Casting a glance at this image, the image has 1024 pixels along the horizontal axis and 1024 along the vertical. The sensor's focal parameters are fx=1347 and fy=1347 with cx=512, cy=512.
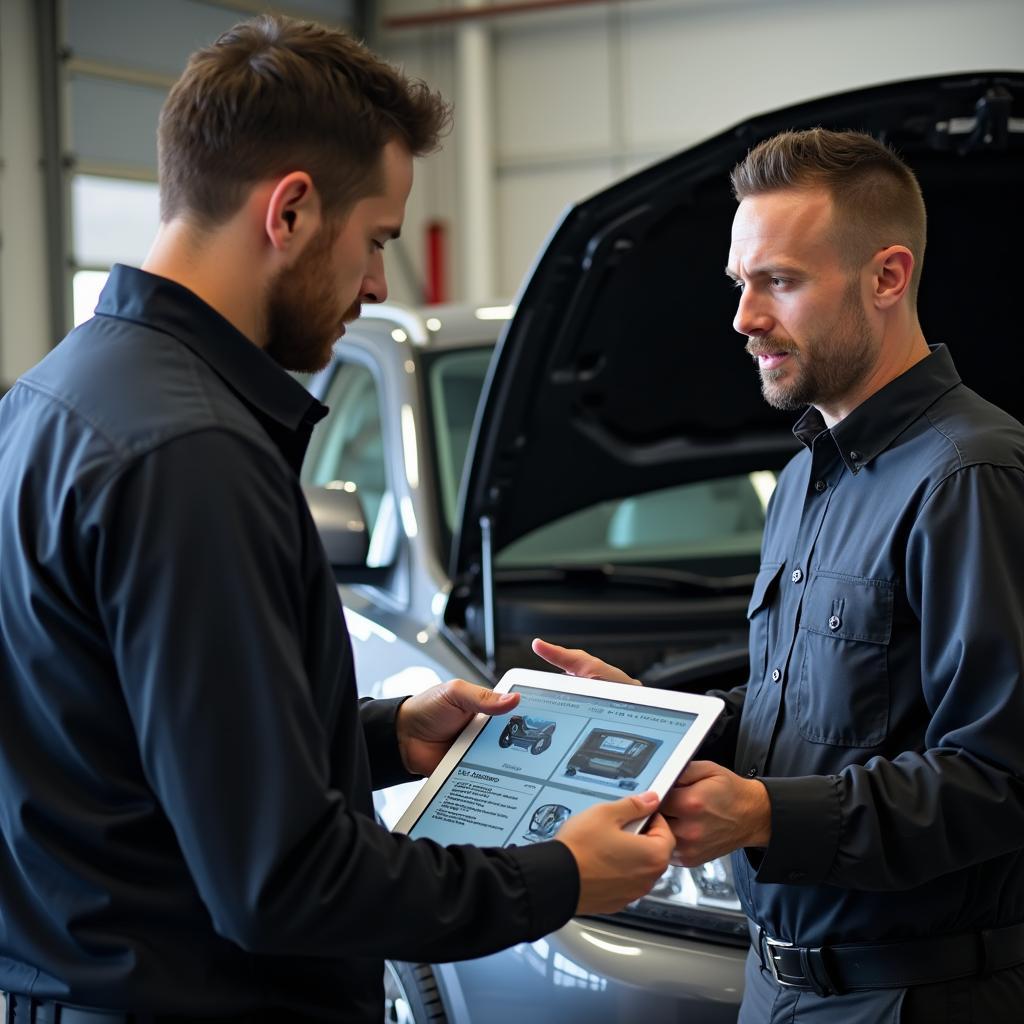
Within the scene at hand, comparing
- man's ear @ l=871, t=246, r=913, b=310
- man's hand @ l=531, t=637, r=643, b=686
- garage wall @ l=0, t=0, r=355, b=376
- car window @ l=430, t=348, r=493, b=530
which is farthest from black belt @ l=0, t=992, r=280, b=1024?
garage wall @ l=0, t=0, r=355, b=376

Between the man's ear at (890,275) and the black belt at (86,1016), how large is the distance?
3.57 ft

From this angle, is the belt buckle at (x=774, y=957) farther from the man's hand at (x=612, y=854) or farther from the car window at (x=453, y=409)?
the car window at (x=453, y=409)

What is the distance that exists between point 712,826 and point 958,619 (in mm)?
351

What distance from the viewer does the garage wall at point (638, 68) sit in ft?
31.7

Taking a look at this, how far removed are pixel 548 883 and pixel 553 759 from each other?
0.32 metres

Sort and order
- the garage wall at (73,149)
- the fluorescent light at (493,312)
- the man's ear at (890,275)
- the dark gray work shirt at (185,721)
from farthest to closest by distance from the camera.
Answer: the garage wall at (73,149) → the fluorescent light at (493,312) → the man's ear at (890,275) → the dark gray work shirt at (185,721)

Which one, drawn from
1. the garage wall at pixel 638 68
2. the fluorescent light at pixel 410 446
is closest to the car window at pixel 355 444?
the fluorescent light at pixel 410 446

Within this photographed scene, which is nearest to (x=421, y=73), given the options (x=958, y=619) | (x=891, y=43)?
(x=891, y=43)

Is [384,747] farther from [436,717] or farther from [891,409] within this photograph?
[891,409]

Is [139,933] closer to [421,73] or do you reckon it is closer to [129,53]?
[129,53]

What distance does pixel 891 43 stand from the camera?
32.0 ft

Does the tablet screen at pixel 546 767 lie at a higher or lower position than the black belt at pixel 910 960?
higher

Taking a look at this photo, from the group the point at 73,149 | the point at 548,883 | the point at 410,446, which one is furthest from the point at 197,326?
the point at 73,149

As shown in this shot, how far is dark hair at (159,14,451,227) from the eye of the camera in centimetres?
122
